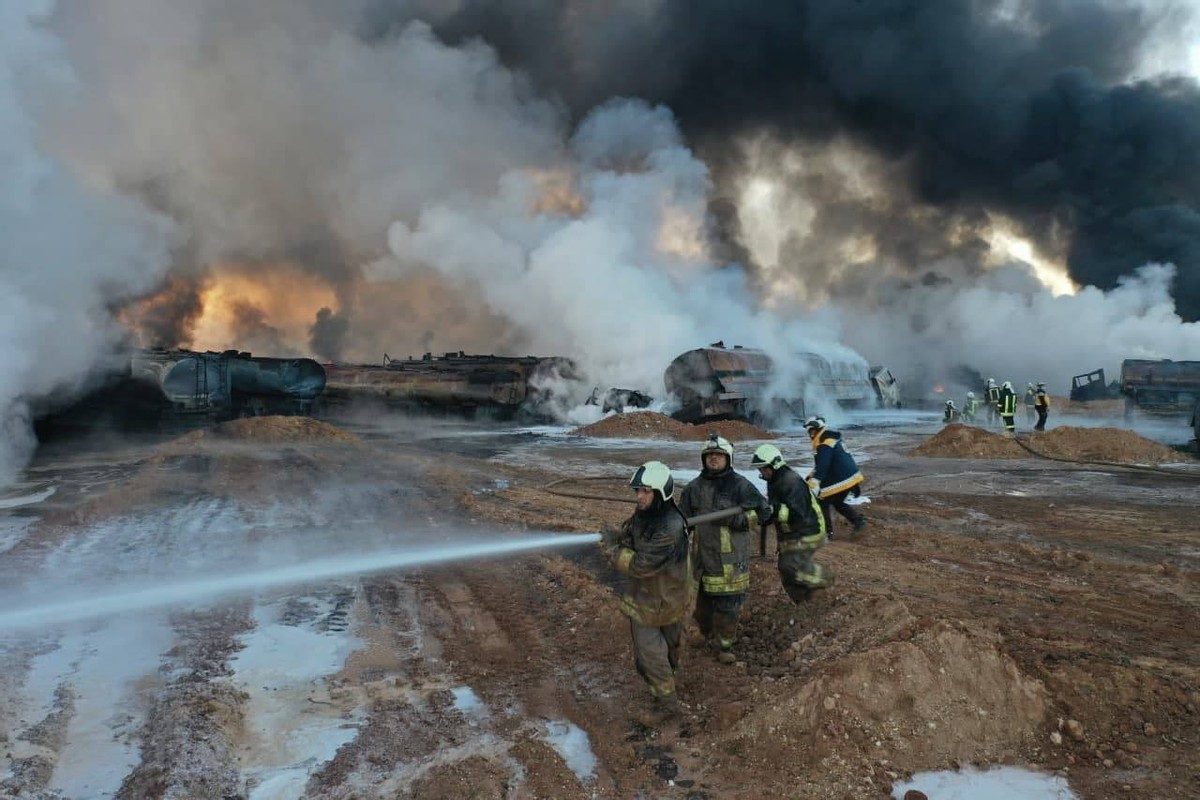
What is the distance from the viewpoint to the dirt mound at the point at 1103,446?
14852 millimetres

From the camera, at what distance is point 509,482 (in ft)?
41.3

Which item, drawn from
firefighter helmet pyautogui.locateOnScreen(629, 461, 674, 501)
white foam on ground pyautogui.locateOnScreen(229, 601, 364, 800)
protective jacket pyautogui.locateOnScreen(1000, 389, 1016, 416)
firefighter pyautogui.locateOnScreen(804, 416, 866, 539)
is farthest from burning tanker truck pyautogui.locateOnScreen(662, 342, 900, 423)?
firefighter helmet pyautogui.locateOnScreen(629, 461, 674, 501)

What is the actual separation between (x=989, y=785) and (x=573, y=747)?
202 centimetres

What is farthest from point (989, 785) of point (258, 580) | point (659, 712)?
point (258, 580)

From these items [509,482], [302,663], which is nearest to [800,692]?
[302,663]

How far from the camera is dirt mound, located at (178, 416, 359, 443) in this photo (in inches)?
687

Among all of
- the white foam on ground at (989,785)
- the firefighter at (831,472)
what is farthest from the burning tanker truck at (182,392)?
the white foam on ground at (989,785)

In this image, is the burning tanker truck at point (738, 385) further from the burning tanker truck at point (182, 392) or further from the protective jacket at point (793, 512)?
the protective jacket at point (793, 512)

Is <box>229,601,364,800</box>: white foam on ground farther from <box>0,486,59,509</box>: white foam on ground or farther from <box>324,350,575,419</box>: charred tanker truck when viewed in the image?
<box>324,350,575,419</box>: charred tanker truck

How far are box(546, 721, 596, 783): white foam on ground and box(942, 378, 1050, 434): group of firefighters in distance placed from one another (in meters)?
17.2

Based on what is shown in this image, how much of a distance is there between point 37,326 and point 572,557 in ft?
36.7

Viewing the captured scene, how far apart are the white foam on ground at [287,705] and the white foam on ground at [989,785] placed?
2852 millimetres

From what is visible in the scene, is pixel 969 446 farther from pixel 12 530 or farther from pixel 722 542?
pixel 12 530

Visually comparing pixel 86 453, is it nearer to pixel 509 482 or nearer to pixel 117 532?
pixel 117 532
